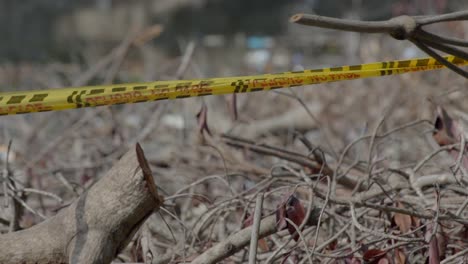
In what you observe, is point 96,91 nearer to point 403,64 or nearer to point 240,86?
point 240,86

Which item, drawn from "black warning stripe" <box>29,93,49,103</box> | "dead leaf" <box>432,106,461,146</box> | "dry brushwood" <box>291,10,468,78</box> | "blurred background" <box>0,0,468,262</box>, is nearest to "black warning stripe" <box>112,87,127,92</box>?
"black warning stripe" <box>29,93,49,103</box>

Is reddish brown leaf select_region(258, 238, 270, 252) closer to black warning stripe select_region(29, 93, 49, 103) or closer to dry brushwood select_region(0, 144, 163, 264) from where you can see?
dry brushwood select_region(0, 144, 163, 264)

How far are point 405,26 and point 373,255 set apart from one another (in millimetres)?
462

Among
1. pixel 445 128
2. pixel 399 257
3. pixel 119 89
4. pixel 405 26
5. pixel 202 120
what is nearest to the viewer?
pixel 405 26

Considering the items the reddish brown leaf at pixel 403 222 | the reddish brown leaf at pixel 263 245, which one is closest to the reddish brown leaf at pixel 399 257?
the reddish brown leaf at pixel 403 222

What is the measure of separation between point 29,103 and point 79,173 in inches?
45.7

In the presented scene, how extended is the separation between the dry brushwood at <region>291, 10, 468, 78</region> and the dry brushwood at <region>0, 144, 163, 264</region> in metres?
0.42

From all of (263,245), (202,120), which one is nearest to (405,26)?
(263,245)

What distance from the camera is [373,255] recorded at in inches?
61.1

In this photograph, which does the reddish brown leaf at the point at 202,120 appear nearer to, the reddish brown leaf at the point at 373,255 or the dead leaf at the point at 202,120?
the dead leaf at the point at 202,120

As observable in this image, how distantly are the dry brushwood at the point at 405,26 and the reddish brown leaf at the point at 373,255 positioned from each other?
1.26ft

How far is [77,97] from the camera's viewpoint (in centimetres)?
171

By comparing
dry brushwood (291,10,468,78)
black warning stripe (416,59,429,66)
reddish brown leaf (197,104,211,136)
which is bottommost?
reddish brown leaf (197,104,211,136)

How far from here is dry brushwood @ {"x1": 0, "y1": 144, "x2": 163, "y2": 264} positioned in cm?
145
